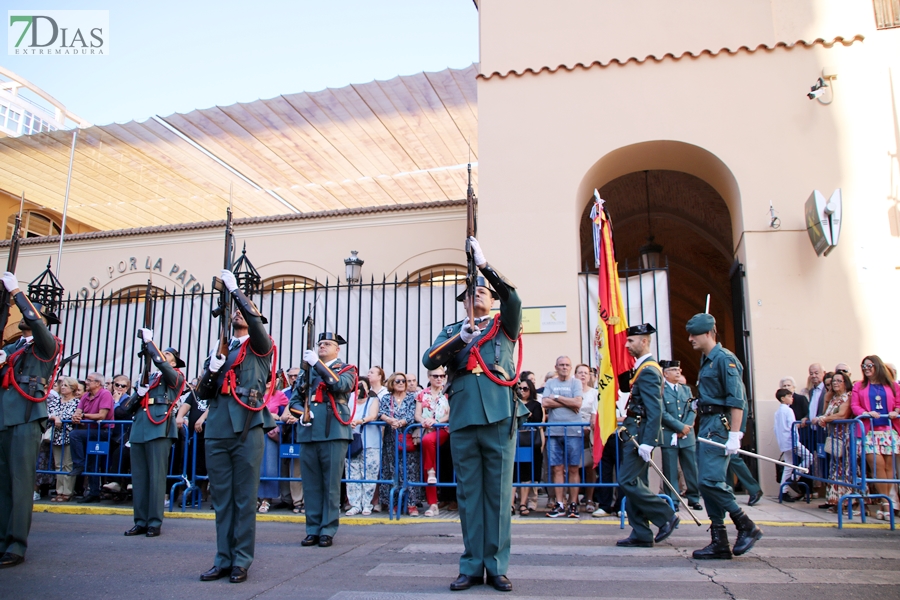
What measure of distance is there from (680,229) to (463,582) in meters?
14.3

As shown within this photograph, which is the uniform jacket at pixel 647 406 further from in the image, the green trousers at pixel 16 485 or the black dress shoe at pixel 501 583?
the green trousers at pixel 16 485

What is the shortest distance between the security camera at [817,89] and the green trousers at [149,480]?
394 inches

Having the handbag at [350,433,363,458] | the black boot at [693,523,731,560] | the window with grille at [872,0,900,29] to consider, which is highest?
the window with grille at [872,0,900,29]

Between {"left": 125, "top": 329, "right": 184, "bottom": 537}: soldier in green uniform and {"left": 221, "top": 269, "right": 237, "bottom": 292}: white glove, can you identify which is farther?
{"left": 125, "top": 329, "right": 184, "bottom": 537}: soldier in green uniform

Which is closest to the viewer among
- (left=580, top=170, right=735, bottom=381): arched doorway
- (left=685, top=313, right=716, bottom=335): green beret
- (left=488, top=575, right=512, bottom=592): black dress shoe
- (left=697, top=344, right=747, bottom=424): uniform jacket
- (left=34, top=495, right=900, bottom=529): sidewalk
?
(left=488, top=575, right=512, bottom=592): black dress shoe

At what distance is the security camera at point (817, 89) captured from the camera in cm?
1066

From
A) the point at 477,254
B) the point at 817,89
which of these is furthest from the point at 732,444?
the point at 817,89

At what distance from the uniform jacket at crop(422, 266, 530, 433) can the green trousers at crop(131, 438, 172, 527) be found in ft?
13.5

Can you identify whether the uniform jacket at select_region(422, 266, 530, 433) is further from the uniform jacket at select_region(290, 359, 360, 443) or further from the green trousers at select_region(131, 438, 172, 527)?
the green trousers at select_region(131, 438, 172, 527)

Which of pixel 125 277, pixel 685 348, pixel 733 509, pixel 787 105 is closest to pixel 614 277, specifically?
pixel 733 509

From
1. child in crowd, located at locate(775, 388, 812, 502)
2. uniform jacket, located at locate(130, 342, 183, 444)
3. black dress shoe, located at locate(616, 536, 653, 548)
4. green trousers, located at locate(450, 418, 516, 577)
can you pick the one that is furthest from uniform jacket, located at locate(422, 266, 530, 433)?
child in crowd, located at locate(775, 388, 812, 502)

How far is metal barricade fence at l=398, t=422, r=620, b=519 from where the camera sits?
336 inches

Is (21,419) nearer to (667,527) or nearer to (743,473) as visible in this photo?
(667,527)

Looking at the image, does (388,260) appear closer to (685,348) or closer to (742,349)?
(742,349)
